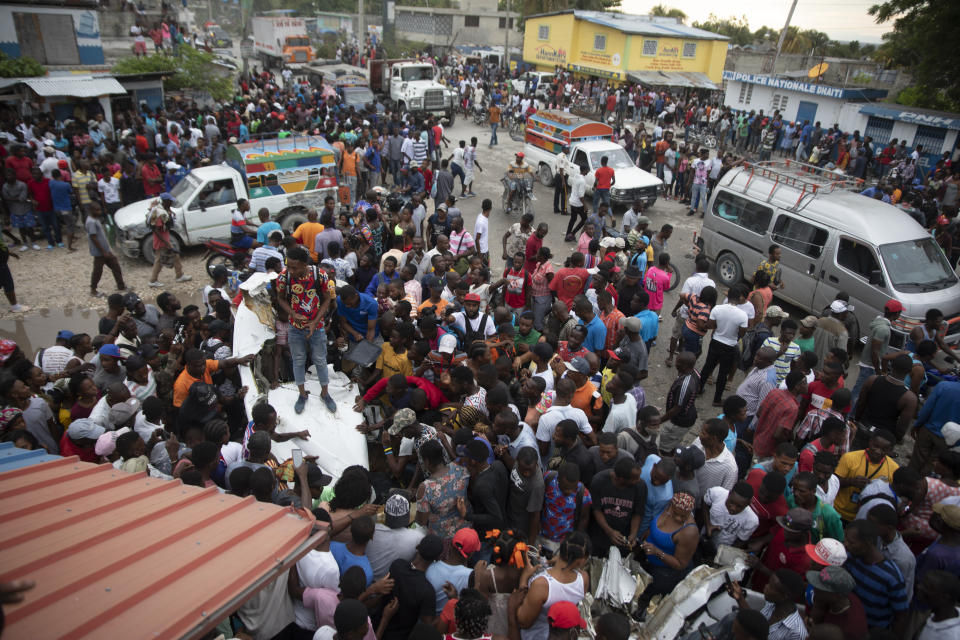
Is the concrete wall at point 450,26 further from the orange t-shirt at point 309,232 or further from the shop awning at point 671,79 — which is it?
the orange t-shirt at point 309,232

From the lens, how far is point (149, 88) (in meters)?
19.8

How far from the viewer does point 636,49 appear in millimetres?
33188

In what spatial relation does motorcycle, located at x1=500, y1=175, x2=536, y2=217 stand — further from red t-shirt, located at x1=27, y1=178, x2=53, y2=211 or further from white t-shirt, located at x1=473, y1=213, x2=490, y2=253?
red t-shirt, located at x1=27, y1=178, x2=53, y2=211

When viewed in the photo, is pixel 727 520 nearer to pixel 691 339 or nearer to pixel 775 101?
pixel 691 339

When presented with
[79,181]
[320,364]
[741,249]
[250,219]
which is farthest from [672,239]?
[79,181]

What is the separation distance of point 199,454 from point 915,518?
5641 millimetres

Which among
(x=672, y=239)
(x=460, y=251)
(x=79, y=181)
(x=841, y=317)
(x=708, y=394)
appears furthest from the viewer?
(x=672, y=239)

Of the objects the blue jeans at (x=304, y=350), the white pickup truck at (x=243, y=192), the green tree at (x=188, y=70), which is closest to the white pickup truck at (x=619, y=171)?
the white pickup truck at (x=243, y=192)

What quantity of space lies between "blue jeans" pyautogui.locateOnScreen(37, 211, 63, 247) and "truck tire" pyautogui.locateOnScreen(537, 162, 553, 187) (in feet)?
40.8

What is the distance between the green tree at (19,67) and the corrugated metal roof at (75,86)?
2.03 ft

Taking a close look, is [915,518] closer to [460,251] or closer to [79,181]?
[460,251]

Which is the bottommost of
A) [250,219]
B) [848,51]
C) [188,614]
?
[250,219]

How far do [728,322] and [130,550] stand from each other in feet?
21.8

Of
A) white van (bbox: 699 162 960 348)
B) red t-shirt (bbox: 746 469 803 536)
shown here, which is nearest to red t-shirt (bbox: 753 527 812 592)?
red t-shirt (bbox: 746 469 803 536)
